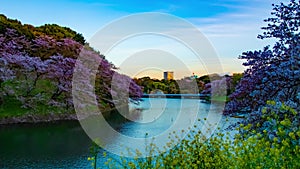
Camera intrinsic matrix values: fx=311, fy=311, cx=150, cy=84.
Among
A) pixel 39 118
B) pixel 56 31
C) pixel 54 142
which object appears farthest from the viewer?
pixel 56 31

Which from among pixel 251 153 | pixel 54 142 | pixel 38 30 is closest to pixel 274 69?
pixel 251 153

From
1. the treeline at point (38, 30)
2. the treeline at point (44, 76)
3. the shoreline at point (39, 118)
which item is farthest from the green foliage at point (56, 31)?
the shoreline at point (39, 118)

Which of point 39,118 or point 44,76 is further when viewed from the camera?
point 44,76

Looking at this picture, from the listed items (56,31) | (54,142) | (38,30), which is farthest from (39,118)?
(56,31)

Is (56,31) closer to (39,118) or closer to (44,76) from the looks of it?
(44,76)

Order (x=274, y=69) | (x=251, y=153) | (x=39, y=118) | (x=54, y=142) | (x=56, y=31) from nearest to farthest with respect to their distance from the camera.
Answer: (x=251, y=153)
(x=274, y=69)
(x=54, y=142)
(x=39, y=118)
(x=56, y=31)

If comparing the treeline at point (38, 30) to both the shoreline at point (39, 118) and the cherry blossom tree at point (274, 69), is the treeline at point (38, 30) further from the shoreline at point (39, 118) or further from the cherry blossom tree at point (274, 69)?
the cherry blossom tree at point (274, 69)

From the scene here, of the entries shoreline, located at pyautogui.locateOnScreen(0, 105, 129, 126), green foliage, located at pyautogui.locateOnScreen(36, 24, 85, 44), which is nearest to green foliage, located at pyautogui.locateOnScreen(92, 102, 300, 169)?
shoreline, located at pyautogui.locateOnScreen(0, 105, 129, 126)

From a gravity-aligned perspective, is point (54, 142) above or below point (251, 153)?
below

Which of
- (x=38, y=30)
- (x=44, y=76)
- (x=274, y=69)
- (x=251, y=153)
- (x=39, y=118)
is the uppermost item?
(x=38, y=30)

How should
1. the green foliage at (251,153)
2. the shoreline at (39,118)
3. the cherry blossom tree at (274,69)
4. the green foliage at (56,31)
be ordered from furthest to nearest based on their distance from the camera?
the green foliage at (56,31)
the shoreline at (39,118)
the cherry blossom tree at (274,69)
the green foliage at (251,153)

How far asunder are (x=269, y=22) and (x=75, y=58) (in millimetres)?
15389

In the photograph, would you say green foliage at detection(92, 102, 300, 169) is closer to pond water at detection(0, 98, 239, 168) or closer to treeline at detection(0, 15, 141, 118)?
pond water at detection(0, 98, 239, 168)

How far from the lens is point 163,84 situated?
32.2 metres
